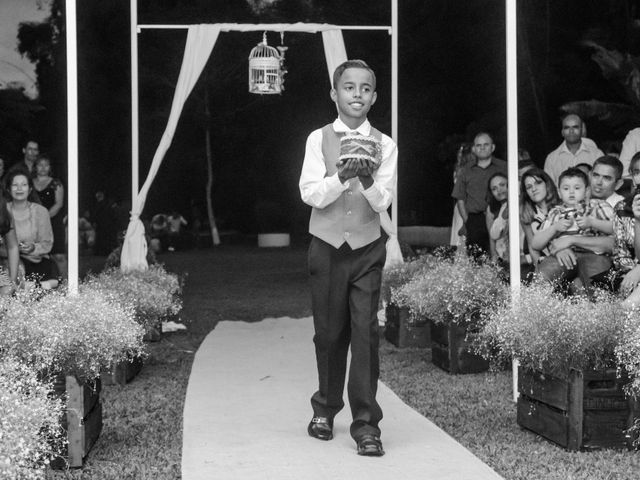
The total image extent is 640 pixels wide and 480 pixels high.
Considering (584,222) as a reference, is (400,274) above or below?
below

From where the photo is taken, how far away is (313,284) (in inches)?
203

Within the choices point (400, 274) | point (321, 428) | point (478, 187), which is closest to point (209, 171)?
point (478, 187)

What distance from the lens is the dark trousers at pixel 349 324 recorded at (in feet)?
16.4

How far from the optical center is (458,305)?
7.18 m

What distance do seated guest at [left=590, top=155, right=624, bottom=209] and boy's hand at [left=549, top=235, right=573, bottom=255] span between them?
0.43 m

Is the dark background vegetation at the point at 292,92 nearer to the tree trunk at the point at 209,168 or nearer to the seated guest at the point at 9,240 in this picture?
the tree trunk at the point at 209,168

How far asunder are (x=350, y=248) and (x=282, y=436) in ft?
3.32

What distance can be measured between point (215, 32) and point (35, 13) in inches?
460

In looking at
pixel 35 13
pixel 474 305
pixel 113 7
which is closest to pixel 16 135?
pixel 35 13

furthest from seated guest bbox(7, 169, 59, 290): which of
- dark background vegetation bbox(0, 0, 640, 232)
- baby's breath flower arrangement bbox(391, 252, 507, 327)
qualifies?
Result: dark background vegetation bbox(0, 0, 640, 232)

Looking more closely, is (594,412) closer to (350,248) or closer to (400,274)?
(350,248)

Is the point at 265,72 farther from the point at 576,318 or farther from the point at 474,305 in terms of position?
the point at 576,318

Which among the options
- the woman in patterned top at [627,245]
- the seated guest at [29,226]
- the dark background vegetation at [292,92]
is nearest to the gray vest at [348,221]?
the woman in patterned top at [627,245]

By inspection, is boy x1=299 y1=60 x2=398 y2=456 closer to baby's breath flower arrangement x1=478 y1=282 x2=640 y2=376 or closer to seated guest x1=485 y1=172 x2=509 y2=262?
baby's breath flower arrangement x1=478 y1=282 x2=640 y2=376
